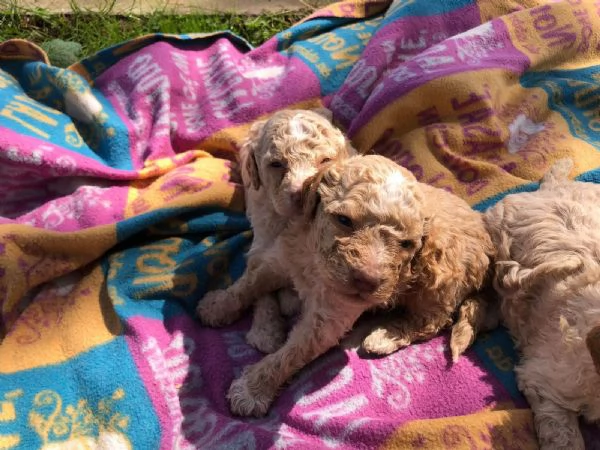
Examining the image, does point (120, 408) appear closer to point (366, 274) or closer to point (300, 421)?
point (300, 421)

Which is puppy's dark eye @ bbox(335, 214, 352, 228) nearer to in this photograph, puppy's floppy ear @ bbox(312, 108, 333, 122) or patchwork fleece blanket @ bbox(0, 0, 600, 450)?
patchwork fleece blanket @ bbox(0, 0, 600, 450)

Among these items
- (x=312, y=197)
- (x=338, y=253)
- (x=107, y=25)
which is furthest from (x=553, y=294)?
(x=107, y=25)

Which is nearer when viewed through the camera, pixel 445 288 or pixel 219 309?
pixel 445 288

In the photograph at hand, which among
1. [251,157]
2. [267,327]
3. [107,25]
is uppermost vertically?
[107,25]

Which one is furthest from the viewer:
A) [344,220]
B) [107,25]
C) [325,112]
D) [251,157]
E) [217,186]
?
[107,25]

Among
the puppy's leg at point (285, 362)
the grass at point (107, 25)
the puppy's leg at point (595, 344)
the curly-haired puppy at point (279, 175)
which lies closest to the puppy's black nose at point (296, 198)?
the curly-haired puppy at point (279, 175)

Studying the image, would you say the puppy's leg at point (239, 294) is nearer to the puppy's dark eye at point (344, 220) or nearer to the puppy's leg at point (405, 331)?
the puppy's leg at point (405, 331)

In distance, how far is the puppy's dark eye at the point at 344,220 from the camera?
2.49 meters


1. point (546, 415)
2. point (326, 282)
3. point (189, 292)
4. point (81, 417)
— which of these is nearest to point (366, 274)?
point (326, 282)

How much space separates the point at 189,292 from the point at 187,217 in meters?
0.61

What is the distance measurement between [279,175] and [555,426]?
204 cm

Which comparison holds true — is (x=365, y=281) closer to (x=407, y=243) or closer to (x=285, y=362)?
(x=407, y=243)

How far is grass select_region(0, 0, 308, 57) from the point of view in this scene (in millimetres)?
5141

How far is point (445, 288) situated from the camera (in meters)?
2.95
